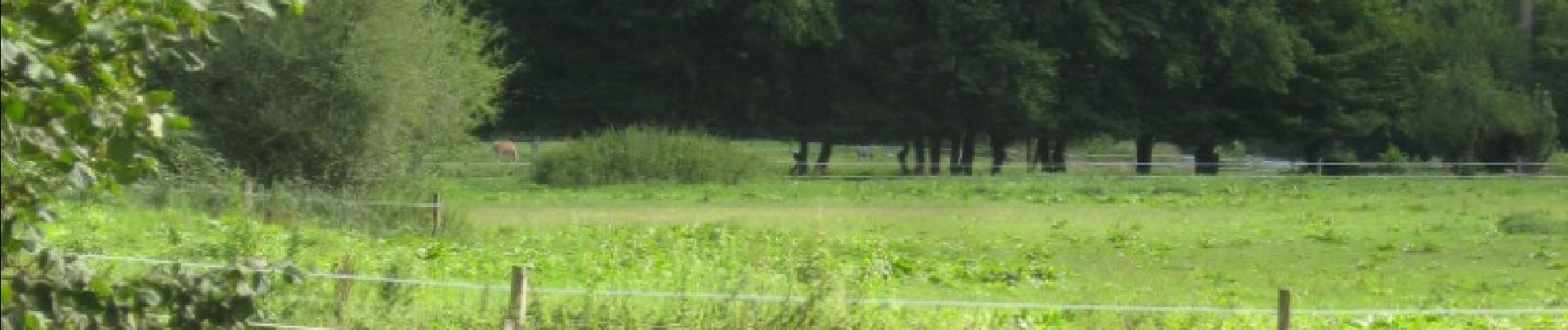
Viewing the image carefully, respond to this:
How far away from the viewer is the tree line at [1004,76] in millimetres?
67125

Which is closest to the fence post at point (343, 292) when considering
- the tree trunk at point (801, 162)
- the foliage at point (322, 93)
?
the foliage at point (322, 93)

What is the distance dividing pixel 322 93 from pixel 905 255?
435 inches

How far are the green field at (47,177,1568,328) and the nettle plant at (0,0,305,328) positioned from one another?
3082mm

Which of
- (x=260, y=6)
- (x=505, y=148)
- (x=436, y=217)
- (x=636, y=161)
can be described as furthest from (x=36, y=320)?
(x=505, y=148)

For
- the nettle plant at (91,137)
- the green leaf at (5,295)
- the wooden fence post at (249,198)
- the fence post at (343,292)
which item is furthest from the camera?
the wooden fence post at (249,198)

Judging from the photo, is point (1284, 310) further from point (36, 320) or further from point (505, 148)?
point (505, 148)

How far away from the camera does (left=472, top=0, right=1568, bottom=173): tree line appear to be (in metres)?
67.1

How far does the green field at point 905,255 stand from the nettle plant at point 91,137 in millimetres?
3082

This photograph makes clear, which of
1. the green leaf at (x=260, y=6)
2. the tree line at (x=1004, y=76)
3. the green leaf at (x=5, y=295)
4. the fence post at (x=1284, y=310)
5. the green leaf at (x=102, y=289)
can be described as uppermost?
the tree line at (x=1004, y=76)

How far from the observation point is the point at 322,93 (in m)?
33.2

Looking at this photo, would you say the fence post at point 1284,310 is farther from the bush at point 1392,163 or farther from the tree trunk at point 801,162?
the bush at point 1392,163

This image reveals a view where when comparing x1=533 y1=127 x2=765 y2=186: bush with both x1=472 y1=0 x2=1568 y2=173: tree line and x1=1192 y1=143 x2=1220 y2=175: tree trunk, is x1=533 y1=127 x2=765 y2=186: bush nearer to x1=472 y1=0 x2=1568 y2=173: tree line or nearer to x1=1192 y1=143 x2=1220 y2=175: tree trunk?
x1=472 y1=0 x2=1568 y2=173: tree line

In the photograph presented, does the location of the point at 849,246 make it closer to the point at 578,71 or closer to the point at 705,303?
the point at 705,303

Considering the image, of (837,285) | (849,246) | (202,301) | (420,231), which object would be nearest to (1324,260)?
(849,246)
